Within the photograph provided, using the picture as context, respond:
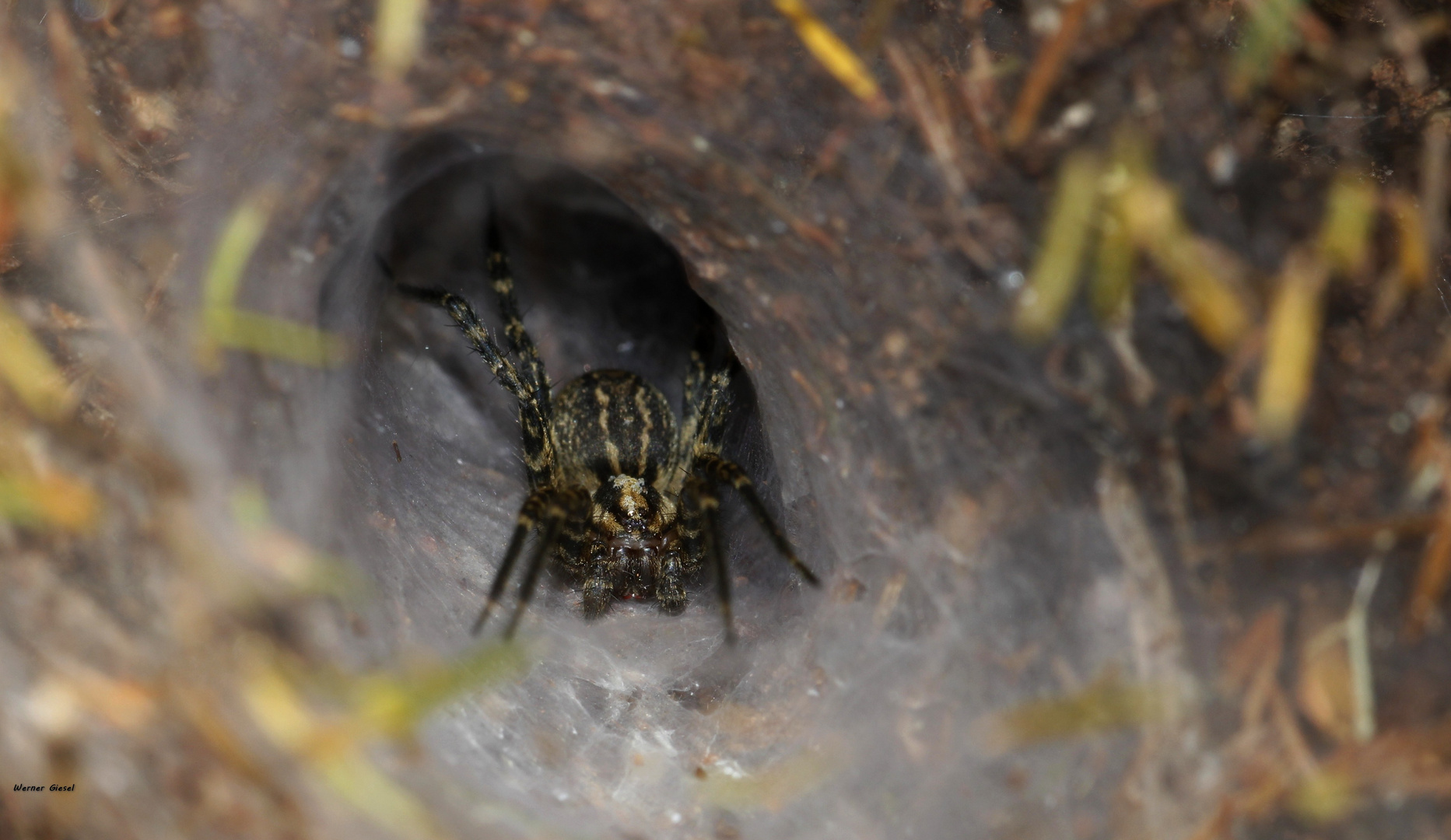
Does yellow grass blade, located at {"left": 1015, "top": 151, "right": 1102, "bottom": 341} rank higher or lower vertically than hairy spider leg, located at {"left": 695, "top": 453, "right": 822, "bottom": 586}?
higher

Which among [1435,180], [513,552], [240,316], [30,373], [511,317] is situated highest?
[1435,180]

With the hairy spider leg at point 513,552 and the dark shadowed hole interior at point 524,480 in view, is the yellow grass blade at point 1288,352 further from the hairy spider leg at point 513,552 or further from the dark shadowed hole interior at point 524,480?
the hairy spider leg at point 513,552

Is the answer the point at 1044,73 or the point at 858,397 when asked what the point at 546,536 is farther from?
the point at 1044,73

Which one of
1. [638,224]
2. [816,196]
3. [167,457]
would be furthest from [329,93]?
[638,224]

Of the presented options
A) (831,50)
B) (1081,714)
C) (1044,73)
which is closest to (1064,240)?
(1044,73)

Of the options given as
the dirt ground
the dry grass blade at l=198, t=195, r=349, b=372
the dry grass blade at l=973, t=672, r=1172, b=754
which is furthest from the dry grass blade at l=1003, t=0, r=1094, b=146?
the dry grass blade at l=198, t=195, r=349, b=372

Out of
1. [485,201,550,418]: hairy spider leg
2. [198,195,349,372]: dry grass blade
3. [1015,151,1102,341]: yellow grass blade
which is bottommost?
[198,195,349,372]: dry grass blade

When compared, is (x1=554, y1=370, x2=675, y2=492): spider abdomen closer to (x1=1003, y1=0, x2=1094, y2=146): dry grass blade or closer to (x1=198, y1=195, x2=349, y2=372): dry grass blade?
(x1=198, y1=195, x2=349, y2=372): dry grass blade
